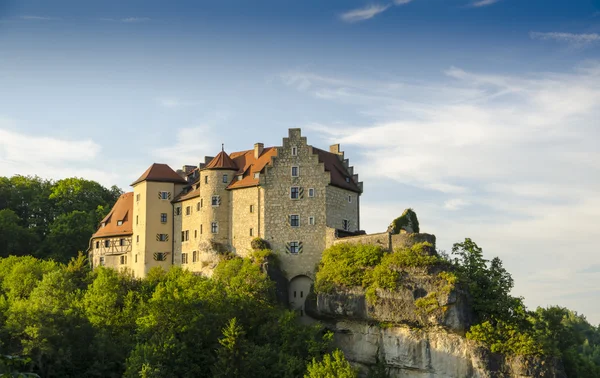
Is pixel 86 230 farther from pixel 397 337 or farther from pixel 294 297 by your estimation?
pixel 397 337

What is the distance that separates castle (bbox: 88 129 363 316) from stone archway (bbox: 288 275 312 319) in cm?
9

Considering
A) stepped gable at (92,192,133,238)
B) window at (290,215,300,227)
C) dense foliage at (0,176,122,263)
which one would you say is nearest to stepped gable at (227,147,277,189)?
window at (290,215,300,227)

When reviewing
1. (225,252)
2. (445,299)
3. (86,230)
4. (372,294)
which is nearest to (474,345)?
(445,299)

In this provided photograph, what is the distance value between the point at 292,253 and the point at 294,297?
153 inches

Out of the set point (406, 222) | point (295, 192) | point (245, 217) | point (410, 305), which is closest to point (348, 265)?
point (410, 305)

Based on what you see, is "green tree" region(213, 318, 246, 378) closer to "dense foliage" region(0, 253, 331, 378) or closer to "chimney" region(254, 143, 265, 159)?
"dense foliage" region(0, 253, 331, 378)

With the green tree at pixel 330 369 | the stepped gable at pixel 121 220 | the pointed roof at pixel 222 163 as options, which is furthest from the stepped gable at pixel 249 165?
the green tree at pixel 330 369

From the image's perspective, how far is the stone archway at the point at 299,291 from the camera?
69562mm

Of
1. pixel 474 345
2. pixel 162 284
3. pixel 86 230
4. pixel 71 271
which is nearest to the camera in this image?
pixel 474 345

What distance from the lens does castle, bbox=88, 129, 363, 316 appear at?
69438mm

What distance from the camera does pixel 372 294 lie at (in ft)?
215

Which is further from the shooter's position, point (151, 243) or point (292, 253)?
point (151, 243)

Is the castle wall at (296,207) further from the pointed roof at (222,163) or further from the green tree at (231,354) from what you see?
the green tree at (231,354)

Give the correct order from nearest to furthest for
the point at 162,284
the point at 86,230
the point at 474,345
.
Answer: the point at 474,345 → the point at 162,284 → the point at 86,230
